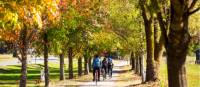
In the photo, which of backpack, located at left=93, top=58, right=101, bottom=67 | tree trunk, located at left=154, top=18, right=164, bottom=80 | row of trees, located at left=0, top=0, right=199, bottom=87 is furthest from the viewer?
backpack, located at left=93, top=58, right=101, bottom=67

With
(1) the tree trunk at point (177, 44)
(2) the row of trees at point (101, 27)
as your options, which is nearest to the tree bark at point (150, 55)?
(2) the row of trees at point (101, 27)

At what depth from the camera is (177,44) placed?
44.0 ft

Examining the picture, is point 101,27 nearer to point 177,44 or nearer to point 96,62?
point 96,62

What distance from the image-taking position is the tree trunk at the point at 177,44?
43.1 feet

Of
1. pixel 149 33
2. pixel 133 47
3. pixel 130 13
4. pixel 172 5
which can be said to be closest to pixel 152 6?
pixel 172 5

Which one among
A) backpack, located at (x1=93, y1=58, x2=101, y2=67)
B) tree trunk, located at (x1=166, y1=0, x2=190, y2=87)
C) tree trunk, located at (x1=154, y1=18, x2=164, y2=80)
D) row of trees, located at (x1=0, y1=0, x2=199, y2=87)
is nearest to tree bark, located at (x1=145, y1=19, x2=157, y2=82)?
row of trees, located at (x1=0, y1=0, x2=199, y2=87)

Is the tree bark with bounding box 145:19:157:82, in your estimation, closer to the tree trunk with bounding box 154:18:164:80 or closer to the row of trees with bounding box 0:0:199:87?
the row of trees with bounding box 0:0:199:87

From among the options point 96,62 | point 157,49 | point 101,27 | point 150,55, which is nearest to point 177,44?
point 157,49

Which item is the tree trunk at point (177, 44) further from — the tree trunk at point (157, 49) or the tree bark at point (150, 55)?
→ the tree bark at point (150, 55)

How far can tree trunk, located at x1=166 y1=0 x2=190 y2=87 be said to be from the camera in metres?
13.1

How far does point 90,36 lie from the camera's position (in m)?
41.1

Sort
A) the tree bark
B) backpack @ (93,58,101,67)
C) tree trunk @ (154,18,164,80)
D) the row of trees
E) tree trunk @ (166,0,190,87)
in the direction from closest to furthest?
the row of trees
tree trunk @ (166,0,190,87)
tree trunk @ (154,18,164,80)
the tree bark
backpack @ (93,58,101,67)

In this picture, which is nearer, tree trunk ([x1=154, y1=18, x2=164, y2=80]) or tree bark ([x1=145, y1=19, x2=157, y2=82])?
tree trunk ([x1=154, y1=18, x2=164, y2=80])

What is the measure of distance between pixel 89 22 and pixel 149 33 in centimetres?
908
